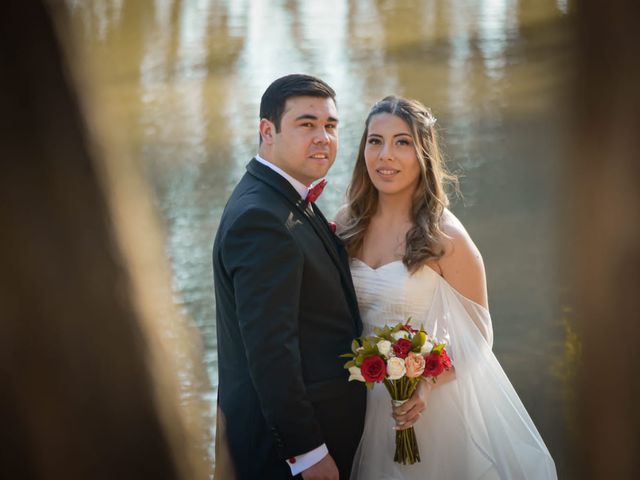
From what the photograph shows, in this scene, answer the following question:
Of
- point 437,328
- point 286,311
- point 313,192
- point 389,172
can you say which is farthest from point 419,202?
point 286,311

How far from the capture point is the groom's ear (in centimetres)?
317

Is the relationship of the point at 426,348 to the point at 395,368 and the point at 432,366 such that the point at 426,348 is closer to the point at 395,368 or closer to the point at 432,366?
the point at 432,366

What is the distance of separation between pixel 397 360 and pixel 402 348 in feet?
0.24

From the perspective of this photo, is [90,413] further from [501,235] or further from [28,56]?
[501,235]

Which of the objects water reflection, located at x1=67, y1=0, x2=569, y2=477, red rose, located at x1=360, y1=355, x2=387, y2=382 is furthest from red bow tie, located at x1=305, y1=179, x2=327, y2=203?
water reflection, located at x1=67, y1=0, x2=569, y2=477

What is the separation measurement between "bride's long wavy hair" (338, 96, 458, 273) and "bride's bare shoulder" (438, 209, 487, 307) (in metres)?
0.04

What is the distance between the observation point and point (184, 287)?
740 centimetres

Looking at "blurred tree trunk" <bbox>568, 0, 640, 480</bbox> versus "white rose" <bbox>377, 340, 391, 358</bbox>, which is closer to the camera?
"blurred tree trunk" <bbox>568, 0, 640, 480</bbox>

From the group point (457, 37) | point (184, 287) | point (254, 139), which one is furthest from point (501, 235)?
point (457, 37)

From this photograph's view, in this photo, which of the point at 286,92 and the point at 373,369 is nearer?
the point at 373,369

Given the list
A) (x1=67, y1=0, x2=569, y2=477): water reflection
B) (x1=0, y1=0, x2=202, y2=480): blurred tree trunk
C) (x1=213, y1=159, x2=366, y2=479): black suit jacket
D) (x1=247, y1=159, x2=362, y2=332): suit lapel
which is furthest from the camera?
(x1=67, y1=0, x2=569, y2=477): water reflection

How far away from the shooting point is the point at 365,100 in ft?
35.8

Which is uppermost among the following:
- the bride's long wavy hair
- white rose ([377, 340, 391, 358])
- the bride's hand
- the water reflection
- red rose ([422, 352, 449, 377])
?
the bride's long wavy hair

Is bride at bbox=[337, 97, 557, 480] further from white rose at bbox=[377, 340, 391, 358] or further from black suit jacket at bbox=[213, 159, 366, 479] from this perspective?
white rose at bbox=[377, 340, 391, 358]
